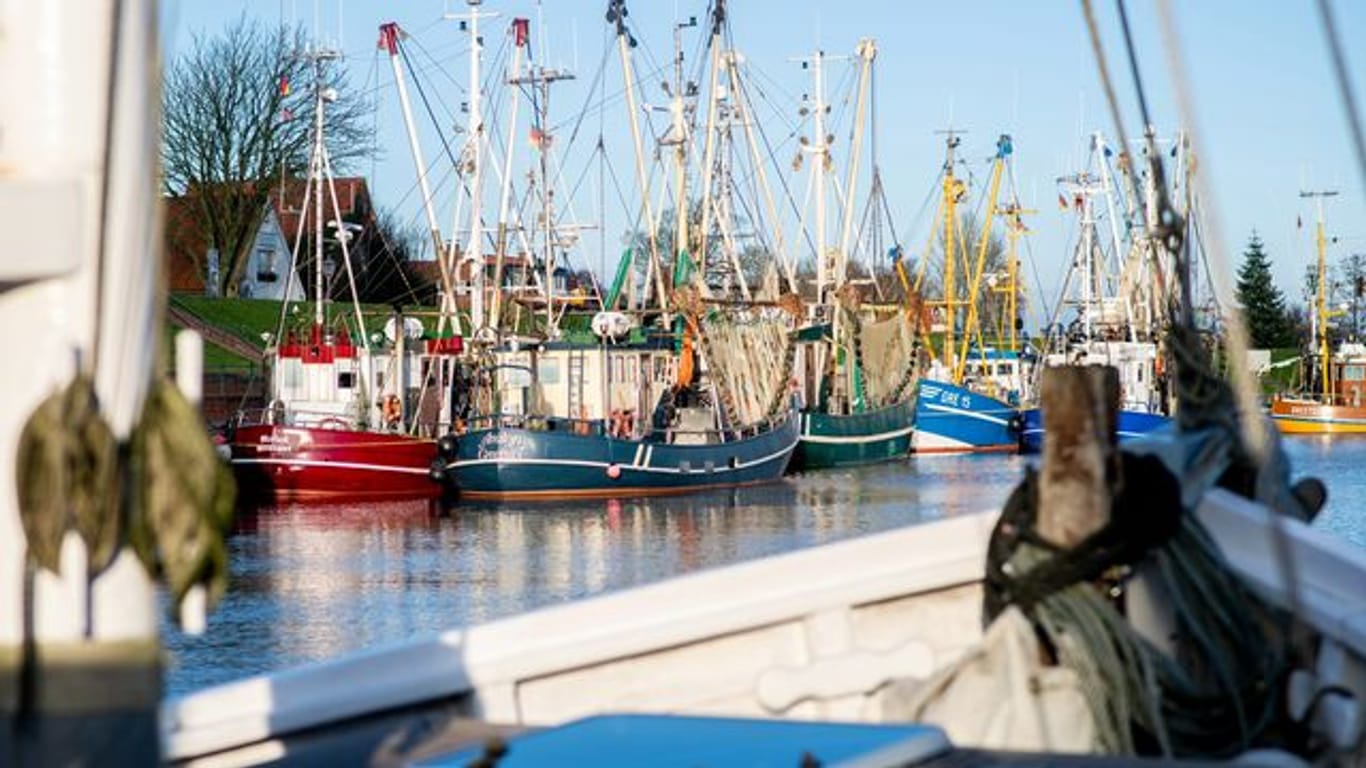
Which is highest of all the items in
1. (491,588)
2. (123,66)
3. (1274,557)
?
(123,66)

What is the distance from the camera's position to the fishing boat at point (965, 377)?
60125mm

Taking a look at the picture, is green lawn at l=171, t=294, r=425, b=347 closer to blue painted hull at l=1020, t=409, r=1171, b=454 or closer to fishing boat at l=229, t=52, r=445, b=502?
fishing boat at l=229, t=52, r=445, b=502

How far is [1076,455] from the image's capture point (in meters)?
5.69

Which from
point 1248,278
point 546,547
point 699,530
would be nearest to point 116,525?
point 546,547

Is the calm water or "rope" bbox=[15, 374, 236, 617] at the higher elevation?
"rope" bbox=[15, 374, 236, 617]

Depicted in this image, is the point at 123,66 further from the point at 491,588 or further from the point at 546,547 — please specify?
the point at 546,547

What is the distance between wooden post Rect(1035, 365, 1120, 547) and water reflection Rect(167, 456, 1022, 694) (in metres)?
10.6

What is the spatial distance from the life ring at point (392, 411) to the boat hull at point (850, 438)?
1222 cm

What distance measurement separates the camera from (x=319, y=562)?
2803 centimetres

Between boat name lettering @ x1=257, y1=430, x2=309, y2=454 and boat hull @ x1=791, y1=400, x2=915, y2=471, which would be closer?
boat name lettering @ x1=257, y1=430, x2=309, y2=454

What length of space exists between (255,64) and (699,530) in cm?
4022

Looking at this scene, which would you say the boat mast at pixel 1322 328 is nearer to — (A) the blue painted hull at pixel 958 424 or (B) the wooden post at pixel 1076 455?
(A) the blue painted hull at pixel 958 424

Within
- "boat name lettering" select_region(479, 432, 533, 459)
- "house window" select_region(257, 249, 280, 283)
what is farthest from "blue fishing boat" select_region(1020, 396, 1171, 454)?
"house window" select_region(257, 249, 280, 283)

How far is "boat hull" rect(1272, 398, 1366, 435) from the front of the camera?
2645 inches
